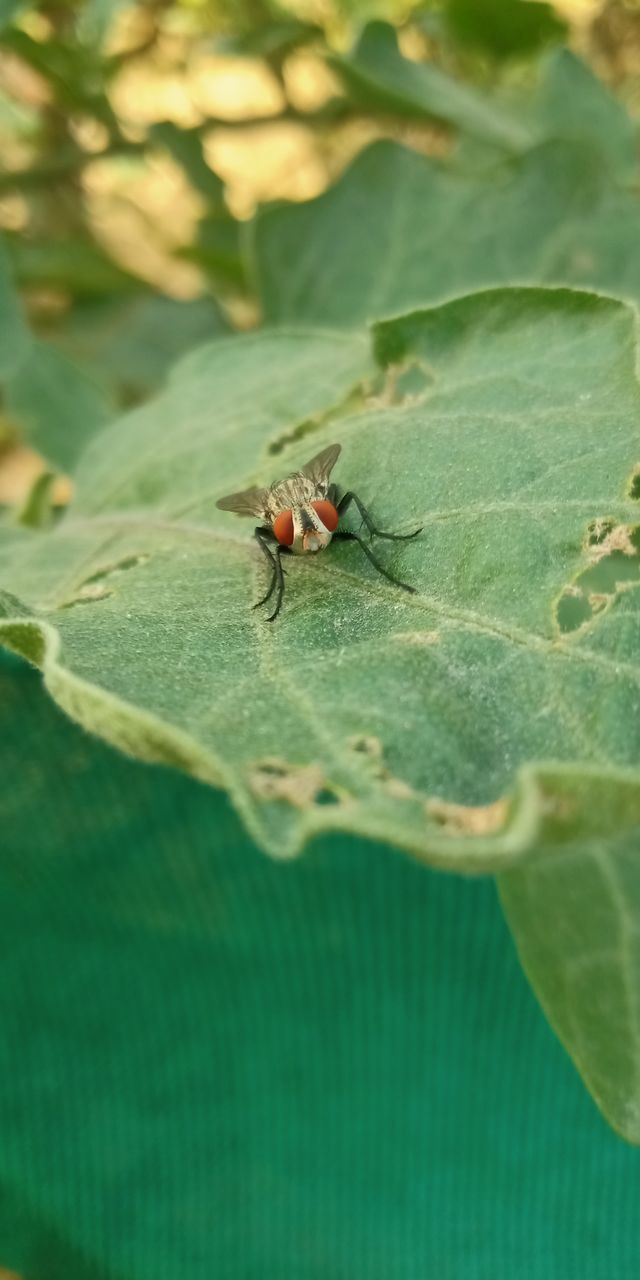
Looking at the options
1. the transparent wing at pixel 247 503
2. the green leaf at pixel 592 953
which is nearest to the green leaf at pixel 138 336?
the transparent wing at pixel 247 503

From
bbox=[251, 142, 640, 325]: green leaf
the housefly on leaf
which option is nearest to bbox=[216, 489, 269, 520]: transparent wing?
the housefly on leaf

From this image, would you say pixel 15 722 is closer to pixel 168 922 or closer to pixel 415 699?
pixel 168 922

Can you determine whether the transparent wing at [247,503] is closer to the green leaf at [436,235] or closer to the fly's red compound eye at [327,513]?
the fly's red compound eye at [327,513]

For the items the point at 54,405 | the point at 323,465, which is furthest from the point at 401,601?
the point at 54,405

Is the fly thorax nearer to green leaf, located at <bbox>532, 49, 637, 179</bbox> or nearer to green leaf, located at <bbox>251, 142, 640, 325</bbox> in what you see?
green leaf, located at <bbox>251, 142, 640, 325</bbox>

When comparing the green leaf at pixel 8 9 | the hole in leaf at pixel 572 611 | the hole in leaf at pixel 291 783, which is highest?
the green leaf at pixel 8 9

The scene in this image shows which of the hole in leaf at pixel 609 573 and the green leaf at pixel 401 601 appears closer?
the green leaf at pixel 401 601

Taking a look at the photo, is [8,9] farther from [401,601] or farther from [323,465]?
[401,601]
